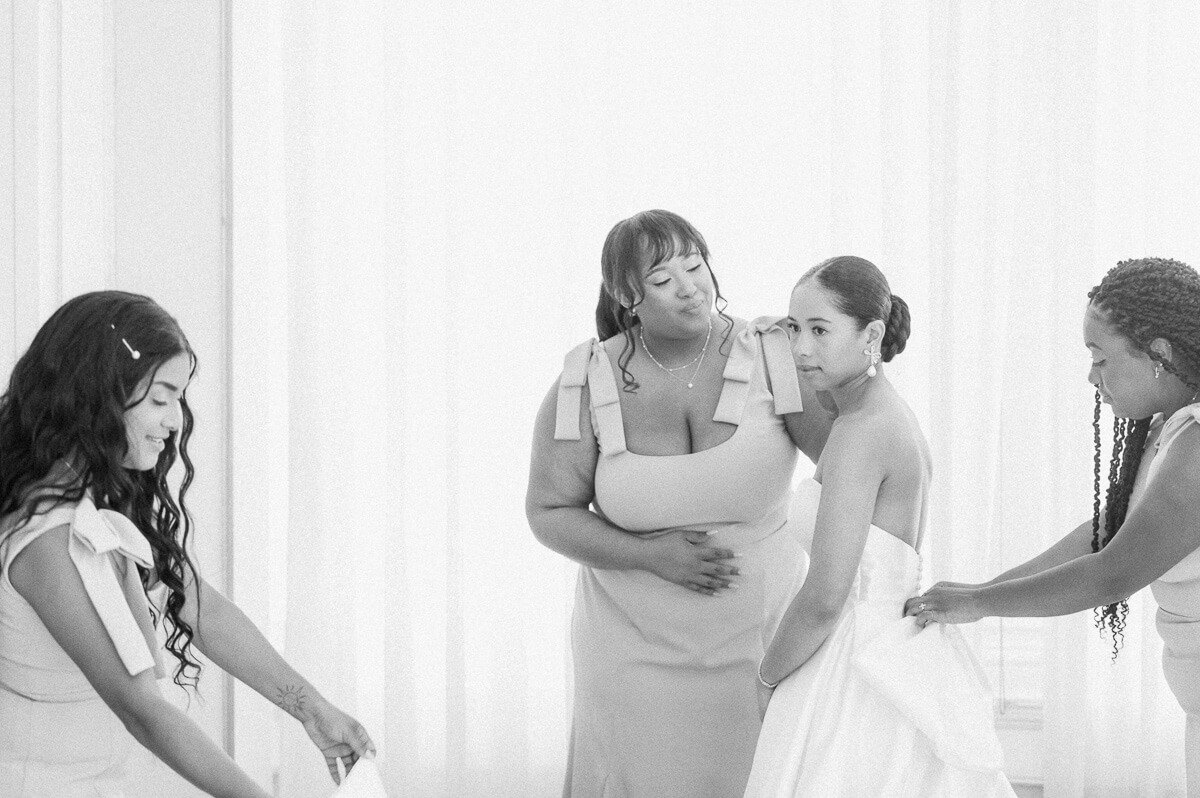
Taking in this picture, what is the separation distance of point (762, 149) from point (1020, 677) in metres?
1.69

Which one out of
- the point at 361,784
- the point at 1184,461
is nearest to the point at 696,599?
the point at 361,784

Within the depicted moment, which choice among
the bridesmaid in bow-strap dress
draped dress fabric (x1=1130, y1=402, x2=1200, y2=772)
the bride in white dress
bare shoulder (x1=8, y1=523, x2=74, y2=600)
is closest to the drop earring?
the bride in white dress

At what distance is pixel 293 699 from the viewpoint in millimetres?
1866

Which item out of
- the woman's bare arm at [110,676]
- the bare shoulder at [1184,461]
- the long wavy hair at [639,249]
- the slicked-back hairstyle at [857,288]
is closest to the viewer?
the woman's bare arm at [110,676]

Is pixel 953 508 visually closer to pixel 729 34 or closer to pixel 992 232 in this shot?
pixel 992 232

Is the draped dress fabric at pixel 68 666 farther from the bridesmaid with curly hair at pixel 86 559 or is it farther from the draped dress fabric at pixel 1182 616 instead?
the draped dress fabric at pixel 1182 616

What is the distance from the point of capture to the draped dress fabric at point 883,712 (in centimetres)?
186

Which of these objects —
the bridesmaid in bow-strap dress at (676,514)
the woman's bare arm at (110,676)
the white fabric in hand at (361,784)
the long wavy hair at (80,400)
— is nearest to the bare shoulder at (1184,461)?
the bridesmaid in bow-strap dress at (676,514)

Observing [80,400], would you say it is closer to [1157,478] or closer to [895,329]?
[895,329]

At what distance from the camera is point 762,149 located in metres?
3.35

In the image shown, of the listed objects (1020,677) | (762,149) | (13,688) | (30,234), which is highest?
(762,149)

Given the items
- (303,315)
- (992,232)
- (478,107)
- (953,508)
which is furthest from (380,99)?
(953,508)

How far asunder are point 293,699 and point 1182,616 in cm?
137

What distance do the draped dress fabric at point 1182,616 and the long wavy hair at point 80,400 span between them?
4.81 feet
